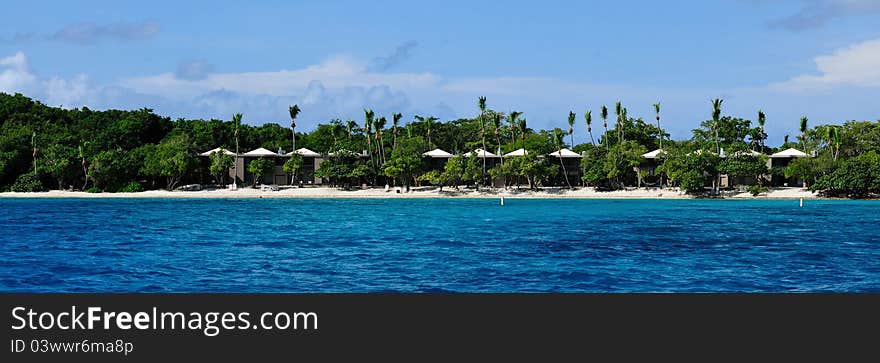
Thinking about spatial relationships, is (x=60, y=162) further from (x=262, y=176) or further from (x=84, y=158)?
(x=262, y=176)

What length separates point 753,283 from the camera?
17031 mm

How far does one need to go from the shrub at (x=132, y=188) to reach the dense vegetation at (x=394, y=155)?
0.08 meters

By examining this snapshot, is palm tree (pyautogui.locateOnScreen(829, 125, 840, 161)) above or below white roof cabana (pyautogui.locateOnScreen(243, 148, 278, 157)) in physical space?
above

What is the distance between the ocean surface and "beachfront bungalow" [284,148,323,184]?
2941 centimetres

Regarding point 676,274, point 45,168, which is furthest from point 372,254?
point 45,168

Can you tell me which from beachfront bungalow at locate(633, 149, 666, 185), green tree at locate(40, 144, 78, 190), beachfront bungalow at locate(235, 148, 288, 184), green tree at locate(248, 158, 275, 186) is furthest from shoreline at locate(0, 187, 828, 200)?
beachfront bungalow at locate(235, 148, 288, 184)

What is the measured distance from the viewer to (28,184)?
6419 centimetres

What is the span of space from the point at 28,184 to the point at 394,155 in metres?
28.9

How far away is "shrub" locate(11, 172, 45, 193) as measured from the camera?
64062 millimetres

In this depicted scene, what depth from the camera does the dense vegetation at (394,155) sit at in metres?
60.7

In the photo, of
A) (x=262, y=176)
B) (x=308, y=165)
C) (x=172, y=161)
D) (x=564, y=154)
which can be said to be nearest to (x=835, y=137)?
(x=564, y=154)

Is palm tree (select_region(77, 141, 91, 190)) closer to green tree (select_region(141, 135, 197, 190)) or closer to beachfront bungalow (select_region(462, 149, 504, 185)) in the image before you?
green tree (select_region(141, 135, 197, 190))

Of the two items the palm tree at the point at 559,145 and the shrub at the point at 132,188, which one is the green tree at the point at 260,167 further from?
the palm tree at the point at 559,145
